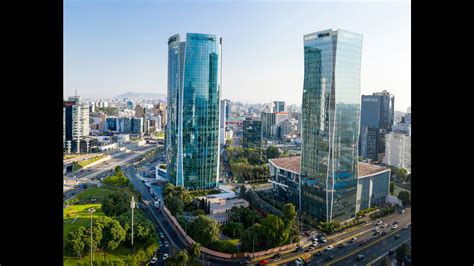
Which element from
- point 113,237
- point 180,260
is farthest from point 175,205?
point 180,260

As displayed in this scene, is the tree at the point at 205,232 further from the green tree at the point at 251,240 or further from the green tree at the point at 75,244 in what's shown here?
the green tree at the point at 75,244

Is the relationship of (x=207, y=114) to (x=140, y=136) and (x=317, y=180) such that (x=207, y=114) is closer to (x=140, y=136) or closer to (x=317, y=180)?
(x=317, y=180)

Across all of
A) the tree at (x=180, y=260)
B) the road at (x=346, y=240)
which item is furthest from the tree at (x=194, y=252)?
the road at (x=346, y=240)

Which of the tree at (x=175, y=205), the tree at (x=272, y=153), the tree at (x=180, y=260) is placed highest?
the tree at (x=272, y=153)

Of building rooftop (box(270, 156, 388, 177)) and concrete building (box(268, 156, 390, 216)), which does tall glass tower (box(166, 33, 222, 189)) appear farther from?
concrete building (box(268, 156, 390, 216))

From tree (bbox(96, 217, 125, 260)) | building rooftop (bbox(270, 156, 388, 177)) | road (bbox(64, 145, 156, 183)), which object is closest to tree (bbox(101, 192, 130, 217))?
tree (bbox(96, 217, 125, 260))
